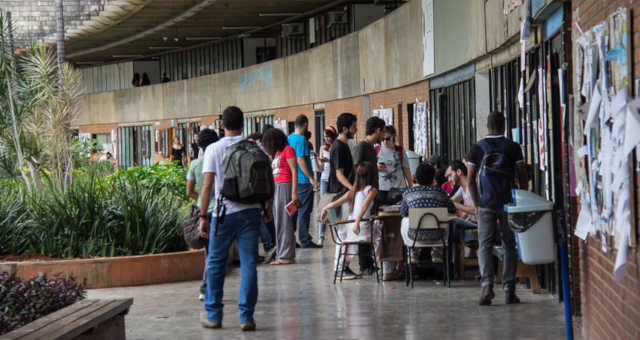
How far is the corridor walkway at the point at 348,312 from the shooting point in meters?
7.51

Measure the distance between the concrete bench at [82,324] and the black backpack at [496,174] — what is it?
343 centimetres

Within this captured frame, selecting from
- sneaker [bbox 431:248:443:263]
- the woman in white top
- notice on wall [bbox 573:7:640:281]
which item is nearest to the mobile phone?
the woman in white top

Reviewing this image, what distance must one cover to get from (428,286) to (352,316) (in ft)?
6.03

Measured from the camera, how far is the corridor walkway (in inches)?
295

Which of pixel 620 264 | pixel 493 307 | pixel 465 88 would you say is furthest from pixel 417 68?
pixel 620 264

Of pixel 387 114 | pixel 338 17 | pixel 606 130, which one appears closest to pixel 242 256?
pixel 606 130

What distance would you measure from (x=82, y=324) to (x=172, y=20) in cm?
3381

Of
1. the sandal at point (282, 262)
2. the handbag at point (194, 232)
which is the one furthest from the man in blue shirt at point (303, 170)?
the handbag at point (194, 232)

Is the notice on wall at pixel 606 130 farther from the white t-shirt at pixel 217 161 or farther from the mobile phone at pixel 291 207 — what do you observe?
the mobile phone at pixel 291 207

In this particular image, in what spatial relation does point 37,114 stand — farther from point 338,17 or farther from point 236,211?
point 338,17

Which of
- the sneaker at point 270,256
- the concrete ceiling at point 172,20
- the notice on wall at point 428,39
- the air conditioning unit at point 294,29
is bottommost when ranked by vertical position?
the sneaker at point 270,256

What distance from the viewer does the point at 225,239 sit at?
305 inches

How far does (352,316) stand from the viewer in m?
8.25

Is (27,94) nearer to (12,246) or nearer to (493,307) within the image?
(12,246)
